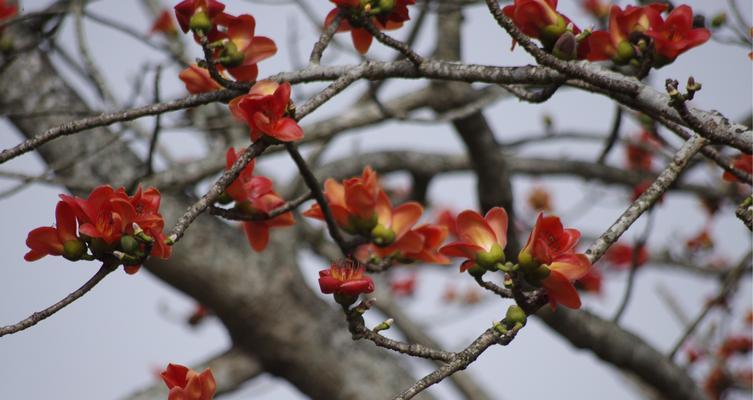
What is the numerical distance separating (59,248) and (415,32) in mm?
2577

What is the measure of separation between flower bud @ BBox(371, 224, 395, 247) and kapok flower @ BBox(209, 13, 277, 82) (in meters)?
0.47

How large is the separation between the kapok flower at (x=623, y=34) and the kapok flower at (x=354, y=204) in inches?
22.8

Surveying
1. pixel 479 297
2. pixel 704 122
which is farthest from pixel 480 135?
pixel 479 297

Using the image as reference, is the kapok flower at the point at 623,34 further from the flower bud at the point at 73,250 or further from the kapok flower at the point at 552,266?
the flower bud at the point at 73,250

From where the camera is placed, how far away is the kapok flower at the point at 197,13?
1.62 metres

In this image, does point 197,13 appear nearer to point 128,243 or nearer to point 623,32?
point 128,243

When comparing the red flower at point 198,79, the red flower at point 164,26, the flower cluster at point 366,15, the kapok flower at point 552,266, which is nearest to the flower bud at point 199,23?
the red flower at point 198,79

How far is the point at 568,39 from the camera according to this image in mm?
1590

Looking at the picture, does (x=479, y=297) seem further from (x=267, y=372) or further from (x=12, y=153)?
(x=12, y=153)

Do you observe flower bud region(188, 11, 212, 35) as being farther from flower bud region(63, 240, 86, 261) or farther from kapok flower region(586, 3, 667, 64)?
kapok flower region(586, 3, 667, 64)

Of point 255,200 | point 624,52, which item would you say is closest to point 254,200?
point 255,200

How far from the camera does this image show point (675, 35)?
1.74 m

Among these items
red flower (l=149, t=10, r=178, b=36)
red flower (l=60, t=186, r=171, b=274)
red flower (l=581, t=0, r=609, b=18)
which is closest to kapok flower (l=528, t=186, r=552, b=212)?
red flower (l=581, t=0, r=609, b=18)

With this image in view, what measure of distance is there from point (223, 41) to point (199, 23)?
0.08 m
